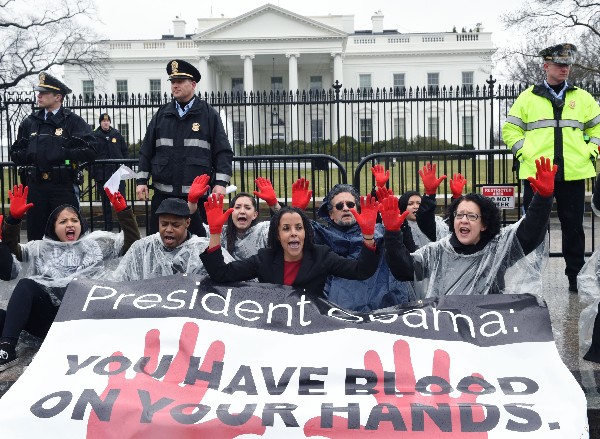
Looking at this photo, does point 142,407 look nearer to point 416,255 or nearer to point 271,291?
point 271,291

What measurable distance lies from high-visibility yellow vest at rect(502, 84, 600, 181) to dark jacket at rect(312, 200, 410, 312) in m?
1.92

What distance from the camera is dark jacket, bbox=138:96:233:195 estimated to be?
21.1 ft

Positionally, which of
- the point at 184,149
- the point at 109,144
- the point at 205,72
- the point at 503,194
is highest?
the point at 205,72

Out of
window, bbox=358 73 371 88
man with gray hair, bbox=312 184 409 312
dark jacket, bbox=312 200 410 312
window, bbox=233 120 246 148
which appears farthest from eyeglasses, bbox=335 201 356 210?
window, bbox=358 73 371 88

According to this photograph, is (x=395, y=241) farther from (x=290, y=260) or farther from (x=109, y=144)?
(x=109, y=144)

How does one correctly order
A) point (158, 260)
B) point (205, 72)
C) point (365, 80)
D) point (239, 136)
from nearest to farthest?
point (158, 260) → point (239, 136) → point (205, 72) → point (365, 80)

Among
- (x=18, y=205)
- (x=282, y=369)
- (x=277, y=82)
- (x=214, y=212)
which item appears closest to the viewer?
(x=282, y=369)

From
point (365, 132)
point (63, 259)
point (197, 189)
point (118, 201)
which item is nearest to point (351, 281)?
point (197, 189)

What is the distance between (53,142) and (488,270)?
159 inches

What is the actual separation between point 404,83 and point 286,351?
5897 cm

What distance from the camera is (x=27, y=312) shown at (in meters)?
5.18

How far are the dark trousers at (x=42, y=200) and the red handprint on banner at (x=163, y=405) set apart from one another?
299 centimetres

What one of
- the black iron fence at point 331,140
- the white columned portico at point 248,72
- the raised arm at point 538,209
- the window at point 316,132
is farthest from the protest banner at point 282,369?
the white columned portico at point 248,72

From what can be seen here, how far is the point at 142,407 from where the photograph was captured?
378cm
